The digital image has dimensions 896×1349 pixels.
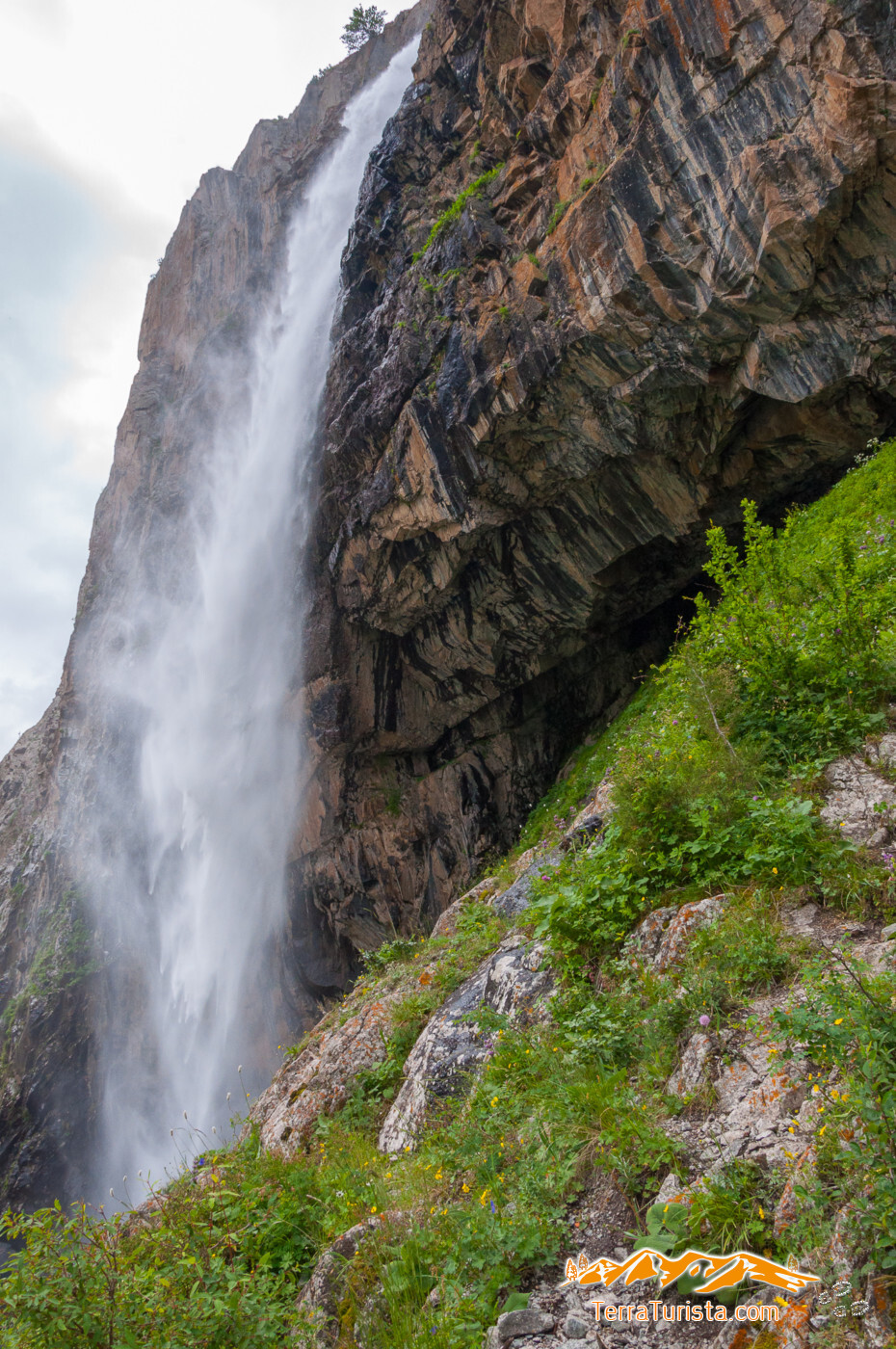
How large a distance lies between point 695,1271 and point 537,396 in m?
13.2

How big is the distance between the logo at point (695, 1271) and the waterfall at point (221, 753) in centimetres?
1986

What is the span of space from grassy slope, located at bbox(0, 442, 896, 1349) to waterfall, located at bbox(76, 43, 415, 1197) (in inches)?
694

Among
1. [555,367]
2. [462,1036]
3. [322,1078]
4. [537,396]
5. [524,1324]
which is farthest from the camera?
[537,396]

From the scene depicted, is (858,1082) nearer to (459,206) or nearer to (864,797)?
(864,797)

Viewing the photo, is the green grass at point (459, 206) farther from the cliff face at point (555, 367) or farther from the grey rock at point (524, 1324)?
the grey rock at point (524, 1324)

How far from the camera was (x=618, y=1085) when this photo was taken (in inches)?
126

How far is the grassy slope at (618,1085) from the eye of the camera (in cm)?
255

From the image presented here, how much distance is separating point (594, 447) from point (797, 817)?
11.3 meters

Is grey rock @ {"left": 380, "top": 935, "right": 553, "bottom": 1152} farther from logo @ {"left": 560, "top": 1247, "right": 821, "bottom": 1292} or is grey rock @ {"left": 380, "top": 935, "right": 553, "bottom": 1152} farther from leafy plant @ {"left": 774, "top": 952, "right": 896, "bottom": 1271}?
leafy plant @ {"left": 774, "top": 952, "right": 896, "bottom": 1271}

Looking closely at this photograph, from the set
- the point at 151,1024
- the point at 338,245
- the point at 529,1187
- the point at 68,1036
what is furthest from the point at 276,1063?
the point at 338,245

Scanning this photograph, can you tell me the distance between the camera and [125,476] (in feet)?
119

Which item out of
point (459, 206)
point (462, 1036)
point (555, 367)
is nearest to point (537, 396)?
point (555, 367)

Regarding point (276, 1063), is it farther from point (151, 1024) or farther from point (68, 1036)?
point (68, 1036)

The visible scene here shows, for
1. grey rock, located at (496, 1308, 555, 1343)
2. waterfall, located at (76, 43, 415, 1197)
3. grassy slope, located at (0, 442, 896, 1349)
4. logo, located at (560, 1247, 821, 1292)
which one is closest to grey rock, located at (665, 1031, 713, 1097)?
grassy slope, located at (0, 442, 896, 1349)
